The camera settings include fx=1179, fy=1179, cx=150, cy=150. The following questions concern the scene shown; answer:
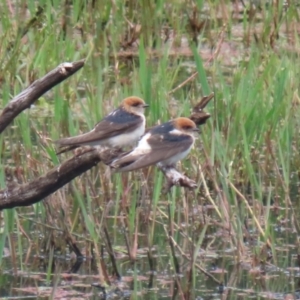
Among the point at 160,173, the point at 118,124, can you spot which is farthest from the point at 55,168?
the point at 160,173

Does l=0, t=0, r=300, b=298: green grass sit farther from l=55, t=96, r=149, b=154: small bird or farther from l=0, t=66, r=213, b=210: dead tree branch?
l=0, t=66, r=213, b=210: dead tree branch

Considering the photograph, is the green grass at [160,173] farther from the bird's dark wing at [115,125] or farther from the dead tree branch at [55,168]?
the dead tree branch at [55,168]

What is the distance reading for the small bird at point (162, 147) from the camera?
4492mm

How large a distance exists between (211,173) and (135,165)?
1046 millimetres

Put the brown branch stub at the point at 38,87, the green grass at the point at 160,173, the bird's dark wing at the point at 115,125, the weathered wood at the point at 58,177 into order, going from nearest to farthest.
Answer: the brown branch stub at the point at 38,87 → the weathered wood at the point at 58,177 → the bird's dark wing at the point at 115,125 → the green grass at the point at 160,173

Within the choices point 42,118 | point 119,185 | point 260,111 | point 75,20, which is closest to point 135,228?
point 119,185

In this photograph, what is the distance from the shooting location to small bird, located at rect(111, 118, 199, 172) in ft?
14.7

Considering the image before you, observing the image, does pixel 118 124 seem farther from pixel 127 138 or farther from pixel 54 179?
pixel 54 179

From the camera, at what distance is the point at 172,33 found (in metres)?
9.12

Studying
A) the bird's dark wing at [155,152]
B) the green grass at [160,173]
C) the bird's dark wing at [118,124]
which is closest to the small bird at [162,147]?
the bird's dark wing at [155,152]

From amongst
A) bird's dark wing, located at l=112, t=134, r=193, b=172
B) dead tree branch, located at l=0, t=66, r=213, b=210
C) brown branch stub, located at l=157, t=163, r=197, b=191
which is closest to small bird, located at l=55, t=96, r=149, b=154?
bird's dark wing, located at l=112, t=134, r=193, b=172

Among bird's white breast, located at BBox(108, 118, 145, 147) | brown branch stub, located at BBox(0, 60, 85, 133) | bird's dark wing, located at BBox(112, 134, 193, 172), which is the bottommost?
bird's dark wing, located at BBox(112, 134, 193, 172)

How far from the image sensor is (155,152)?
4.62m

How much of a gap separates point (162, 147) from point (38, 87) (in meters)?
0.68
